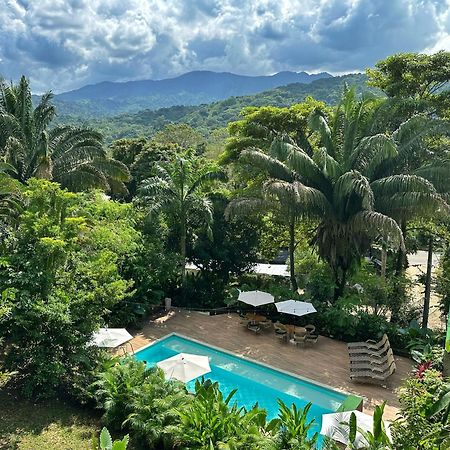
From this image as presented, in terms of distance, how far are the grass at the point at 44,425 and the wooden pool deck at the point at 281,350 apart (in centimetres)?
426

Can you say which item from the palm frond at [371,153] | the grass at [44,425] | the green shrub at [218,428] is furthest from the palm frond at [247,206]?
the grass at [44,425]

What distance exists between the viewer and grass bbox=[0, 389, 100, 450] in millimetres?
9320

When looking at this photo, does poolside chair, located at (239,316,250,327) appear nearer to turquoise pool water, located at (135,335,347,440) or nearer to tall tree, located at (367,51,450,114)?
turquoise pool water, located at (135,335,347,440)

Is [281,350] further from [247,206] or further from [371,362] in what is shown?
[247,206]

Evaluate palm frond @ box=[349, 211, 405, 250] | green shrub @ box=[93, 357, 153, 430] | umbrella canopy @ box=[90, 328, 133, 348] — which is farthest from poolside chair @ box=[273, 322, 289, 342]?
green shrub @ box=[93, 357, 153, 430]

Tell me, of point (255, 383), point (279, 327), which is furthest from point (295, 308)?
point (255, 383)

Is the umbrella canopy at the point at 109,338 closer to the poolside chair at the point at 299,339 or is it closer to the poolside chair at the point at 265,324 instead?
the poolside chair at the point at 265,324

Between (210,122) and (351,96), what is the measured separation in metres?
164

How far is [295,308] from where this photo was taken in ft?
50.3

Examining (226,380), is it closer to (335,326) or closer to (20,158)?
(335,326)

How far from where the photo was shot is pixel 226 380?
43.7 feet

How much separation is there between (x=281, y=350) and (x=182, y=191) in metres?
7.40

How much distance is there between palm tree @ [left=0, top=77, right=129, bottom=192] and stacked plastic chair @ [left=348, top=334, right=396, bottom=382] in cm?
1169

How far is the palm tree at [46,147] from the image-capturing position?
1720cm
